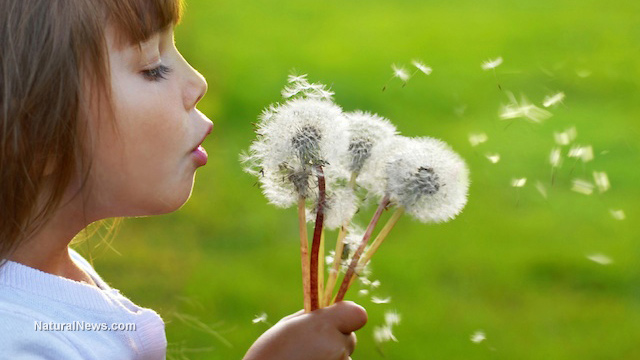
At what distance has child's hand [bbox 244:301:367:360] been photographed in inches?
32.9

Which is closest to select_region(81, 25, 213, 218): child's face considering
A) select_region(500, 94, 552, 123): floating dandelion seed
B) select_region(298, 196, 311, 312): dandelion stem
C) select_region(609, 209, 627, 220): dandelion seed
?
select_region(298, 196, 311, 312): dandelion stem

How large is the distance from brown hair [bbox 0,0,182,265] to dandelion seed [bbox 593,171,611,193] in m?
1.46

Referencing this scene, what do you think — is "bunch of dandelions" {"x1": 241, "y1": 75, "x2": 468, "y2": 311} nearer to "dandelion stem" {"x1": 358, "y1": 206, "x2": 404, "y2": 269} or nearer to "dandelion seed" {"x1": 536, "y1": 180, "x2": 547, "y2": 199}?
"dandelion stem" {"x1": 358, "y1": 206, "x2": 404, "y2": 269}

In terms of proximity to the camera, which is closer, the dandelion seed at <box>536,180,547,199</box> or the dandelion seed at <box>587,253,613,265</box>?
the dandelion seed at <box>587,253,613,265</box>

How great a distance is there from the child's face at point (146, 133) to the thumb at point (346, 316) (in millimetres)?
175

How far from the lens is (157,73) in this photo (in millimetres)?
790

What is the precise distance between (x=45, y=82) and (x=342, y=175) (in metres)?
0.29

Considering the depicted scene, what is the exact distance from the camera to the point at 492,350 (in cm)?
165

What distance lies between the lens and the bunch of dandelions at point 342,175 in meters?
0.83

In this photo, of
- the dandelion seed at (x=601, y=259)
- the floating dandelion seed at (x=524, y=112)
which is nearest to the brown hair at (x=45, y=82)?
the floating dandelion seed at (x=524, y=112)

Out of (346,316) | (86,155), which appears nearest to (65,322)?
(86,155)

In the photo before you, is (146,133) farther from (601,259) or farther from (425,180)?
(601,259)

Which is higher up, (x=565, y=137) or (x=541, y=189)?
(x=565, y=137)

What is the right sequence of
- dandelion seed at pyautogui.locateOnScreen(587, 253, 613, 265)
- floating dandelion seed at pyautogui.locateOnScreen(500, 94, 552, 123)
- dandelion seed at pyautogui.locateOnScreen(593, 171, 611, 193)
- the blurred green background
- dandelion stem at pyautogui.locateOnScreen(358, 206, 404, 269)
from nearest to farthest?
dandelion stem at pyautogui.locateOnScreen(358, 206, 404, 269) < floating dandelion seed at pyautogui.locateOnScreen(500, 94, 552, 123) < the blurred green background < dandelion seed at pyautogui.locateOnScreen(587, 253, 613, 265) < dandelion seed at pyautogui.locateOnScreen(593, 171, 611, 193)
